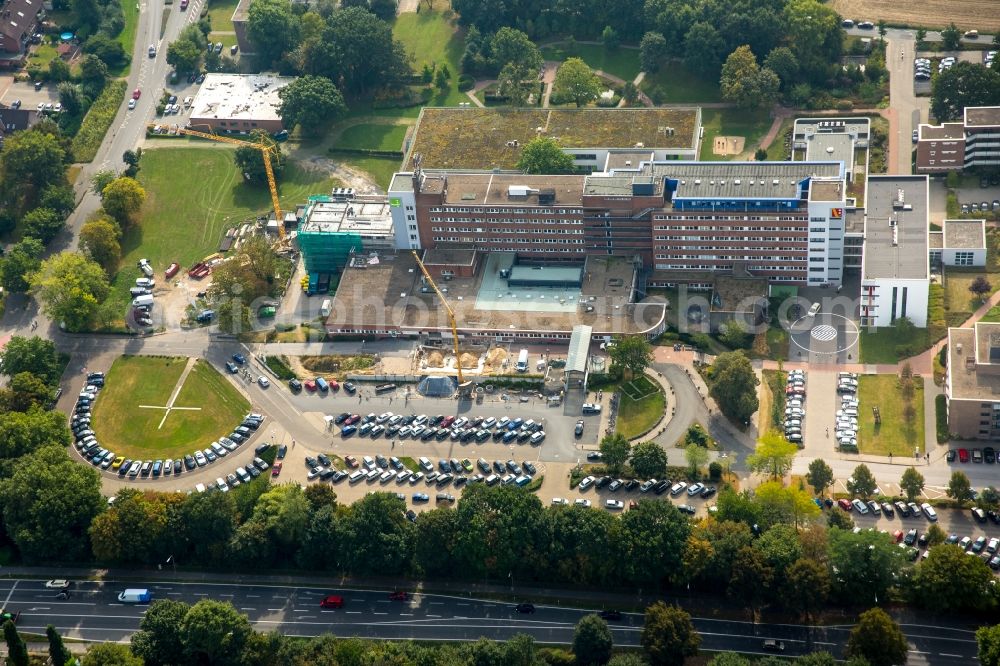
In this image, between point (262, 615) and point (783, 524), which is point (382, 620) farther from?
point (783, 524)

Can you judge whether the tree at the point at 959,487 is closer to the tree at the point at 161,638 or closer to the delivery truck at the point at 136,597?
the tree at the point at 161,638

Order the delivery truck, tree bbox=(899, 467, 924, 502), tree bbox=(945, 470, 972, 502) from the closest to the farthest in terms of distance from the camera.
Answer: tree bbox=(945, 470, 972, 502), tree bbox=(899, 467, 924, 502), the delivery truck

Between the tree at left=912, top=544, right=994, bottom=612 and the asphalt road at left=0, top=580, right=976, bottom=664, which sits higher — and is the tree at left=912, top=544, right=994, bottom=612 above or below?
above

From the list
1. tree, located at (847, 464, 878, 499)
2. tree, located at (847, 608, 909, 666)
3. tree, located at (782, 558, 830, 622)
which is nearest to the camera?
tree, located at (847, 608, 909, 666)

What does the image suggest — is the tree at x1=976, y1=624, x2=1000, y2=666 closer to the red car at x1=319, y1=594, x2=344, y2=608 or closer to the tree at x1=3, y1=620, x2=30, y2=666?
the red car at x1=319, y1=594, x2=344, y2=608

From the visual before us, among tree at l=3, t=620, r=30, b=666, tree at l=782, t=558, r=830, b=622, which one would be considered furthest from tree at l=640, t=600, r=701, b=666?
tree at l=3, t=620, r=30, b=666

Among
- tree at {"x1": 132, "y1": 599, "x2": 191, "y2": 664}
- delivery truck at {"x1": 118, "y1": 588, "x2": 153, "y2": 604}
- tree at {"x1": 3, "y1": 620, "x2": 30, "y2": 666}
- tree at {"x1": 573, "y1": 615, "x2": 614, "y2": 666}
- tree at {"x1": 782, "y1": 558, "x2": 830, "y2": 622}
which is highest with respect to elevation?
tree at {"x1": 782, "y1": 558, "x2": 830, "y2": 622}

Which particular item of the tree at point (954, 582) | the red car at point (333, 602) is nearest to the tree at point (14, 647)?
the red car at point (333, 602)

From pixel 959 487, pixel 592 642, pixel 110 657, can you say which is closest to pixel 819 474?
pixel 959 487
